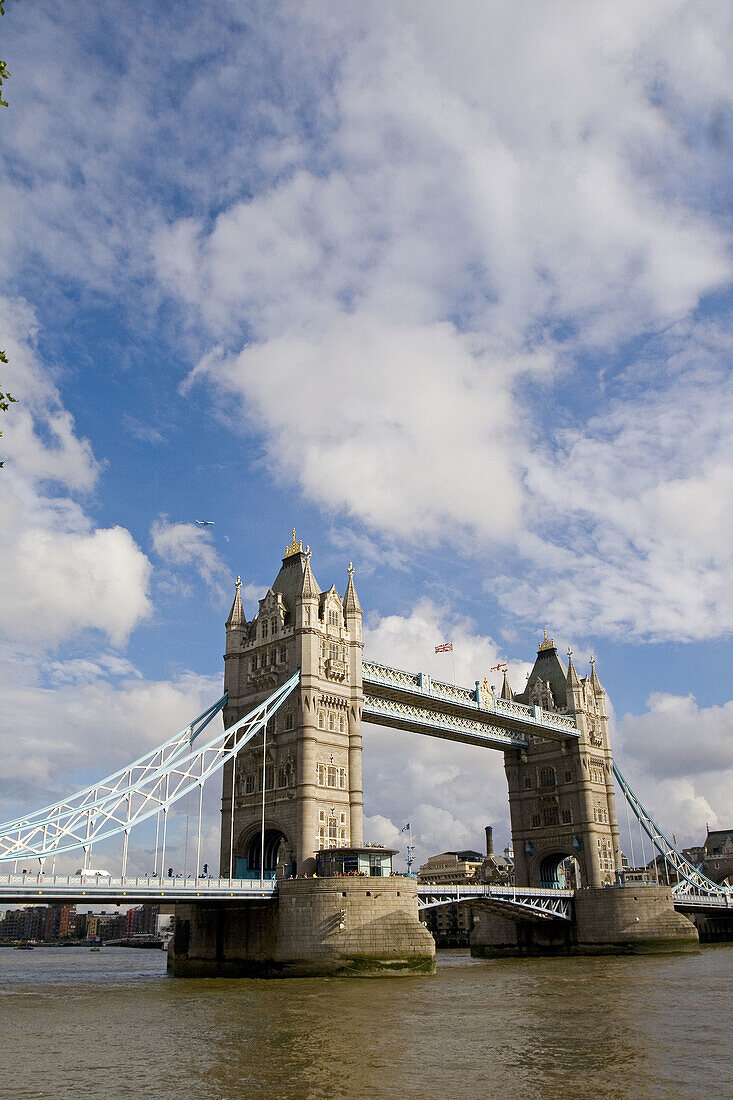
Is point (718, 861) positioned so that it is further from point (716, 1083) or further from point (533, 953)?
point (716, 1083)

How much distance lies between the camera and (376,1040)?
101 ft

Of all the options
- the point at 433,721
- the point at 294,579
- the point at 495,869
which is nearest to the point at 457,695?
the point at 433,721

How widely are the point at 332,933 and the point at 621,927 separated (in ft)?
118

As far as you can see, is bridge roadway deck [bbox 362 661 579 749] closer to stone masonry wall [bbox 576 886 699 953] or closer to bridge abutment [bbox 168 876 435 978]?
stone masonry wall [bbox 576 886 699 953]

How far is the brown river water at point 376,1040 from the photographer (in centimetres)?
2381

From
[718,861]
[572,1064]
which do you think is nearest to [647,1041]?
[572,1064]

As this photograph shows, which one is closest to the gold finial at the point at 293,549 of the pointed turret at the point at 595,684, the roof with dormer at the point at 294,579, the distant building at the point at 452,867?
the roof with dormer at the point at 294,579

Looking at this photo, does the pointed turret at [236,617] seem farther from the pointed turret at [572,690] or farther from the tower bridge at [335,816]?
the pointed turret at [572,690]

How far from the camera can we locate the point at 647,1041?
2988 cm

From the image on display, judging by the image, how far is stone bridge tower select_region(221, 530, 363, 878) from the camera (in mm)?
65375

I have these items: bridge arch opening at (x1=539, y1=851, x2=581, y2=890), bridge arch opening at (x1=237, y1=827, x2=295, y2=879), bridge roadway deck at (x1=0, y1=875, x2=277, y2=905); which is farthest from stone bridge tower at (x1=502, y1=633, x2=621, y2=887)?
bridge roadway deck at (x1=0, y1=875, x2=277, y2=905)

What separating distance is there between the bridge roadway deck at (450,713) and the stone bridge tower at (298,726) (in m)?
4.89

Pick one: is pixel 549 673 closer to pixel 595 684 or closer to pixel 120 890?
pixel 595 684

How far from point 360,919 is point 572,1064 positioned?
3047 cm
